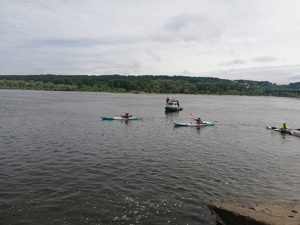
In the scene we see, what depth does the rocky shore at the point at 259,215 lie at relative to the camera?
519 inches

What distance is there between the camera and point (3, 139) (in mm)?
34594

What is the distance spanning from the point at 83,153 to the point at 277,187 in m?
18.2

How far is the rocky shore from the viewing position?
13.2 meters

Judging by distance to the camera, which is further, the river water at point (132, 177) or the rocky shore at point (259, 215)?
the river water at point (132, 177)

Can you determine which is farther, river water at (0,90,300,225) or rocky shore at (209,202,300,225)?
river water at (0,90,300,225)

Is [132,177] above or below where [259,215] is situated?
below

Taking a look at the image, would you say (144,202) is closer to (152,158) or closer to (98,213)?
(98,213)

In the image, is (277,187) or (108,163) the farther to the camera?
(108,163)

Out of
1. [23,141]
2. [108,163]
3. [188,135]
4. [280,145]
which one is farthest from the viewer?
[188,135]

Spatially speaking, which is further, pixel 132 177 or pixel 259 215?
pixel 132 177

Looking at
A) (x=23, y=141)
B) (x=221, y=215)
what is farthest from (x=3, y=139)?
(x=221, y=215)

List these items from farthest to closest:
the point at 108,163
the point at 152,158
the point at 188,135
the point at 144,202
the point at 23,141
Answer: the point at 188,135 → the point at 23,141 → the point at 152,158 → the point at 108,163 → the point at 144,202

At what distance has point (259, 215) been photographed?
542 inches

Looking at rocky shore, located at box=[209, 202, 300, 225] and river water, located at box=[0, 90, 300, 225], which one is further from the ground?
rocky shore, located at box=[209, 202, 300, 225]
